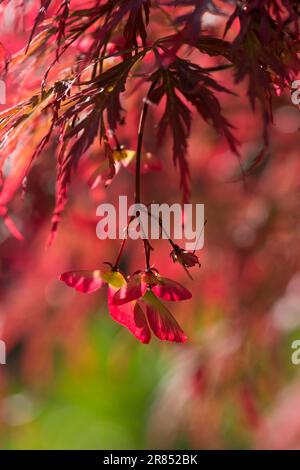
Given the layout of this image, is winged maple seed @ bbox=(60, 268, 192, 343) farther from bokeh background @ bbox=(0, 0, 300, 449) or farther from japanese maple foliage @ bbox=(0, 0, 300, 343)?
bokeh background @ bbox=(0, 0, 300, 449)

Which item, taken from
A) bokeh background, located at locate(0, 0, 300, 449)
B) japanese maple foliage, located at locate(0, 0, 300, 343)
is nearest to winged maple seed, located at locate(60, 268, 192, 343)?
japanese maple foliage, located at locate(0, 0, 300, 343)

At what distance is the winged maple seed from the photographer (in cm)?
73

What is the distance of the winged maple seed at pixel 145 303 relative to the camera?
729 millimetres

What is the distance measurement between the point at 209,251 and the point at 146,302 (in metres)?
1.00

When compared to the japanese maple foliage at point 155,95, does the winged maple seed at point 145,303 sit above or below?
below

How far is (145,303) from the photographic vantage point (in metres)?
0.75

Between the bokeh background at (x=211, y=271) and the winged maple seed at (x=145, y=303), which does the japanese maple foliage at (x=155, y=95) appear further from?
the bokeh background at (x=211, y=271)

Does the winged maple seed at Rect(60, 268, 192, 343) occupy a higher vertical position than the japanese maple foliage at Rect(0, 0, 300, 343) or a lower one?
lower

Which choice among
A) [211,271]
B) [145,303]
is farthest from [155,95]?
[211,271]

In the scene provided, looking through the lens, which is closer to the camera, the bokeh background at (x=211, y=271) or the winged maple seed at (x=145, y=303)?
the winged maple seed at (x=145, y=303)

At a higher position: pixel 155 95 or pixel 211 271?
pixel 155 95

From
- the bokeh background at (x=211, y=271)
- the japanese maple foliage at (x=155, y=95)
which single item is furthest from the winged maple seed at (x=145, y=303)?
the bokeh background at (x=211, y=271)

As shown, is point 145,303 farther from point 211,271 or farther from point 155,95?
point 211,271

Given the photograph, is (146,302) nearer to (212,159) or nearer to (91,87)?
(91,87)
